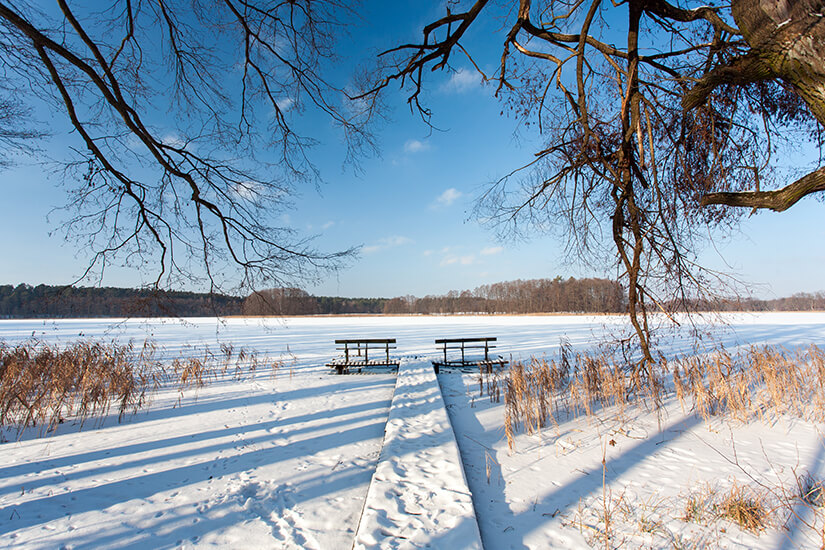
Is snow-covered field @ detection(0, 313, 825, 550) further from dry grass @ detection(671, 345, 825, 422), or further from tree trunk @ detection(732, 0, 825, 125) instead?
tree trunk @ detection(732, 0, 825, 125)

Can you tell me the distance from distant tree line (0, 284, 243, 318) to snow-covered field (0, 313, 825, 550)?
0.34 meters

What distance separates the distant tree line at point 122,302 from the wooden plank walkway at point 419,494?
2.45 meters

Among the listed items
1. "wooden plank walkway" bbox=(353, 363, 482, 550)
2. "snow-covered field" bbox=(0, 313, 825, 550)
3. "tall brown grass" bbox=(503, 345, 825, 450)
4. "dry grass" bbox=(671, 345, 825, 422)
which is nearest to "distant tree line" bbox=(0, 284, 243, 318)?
"snow-covered field" bbox=(0, 313, 825, 550)

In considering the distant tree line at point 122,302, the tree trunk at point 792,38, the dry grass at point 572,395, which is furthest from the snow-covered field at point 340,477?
the tree trunk at point 792,38

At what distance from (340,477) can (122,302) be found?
2.90m

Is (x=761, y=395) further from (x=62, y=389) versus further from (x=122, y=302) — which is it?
(x=62, y=389)

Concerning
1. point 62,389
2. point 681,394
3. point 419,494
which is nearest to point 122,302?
point 62,389

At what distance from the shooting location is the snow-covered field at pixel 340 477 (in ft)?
6.86

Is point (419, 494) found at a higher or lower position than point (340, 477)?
higher

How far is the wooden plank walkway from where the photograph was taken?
6.27 ft

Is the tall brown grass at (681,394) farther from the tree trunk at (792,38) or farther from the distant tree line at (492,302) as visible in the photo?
the distant tree line at (492,302)

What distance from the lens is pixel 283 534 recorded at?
2.12 meters

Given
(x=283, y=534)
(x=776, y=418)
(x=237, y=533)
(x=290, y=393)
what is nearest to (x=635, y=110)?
(x=776, y=418)

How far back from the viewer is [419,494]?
239 cm
